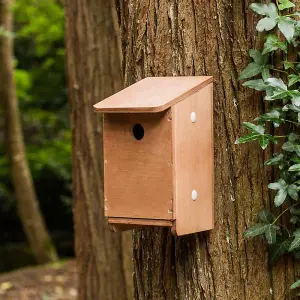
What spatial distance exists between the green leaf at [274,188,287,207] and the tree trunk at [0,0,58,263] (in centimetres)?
763

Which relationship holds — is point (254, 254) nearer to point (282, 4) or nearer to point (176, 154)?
point (176, 154)

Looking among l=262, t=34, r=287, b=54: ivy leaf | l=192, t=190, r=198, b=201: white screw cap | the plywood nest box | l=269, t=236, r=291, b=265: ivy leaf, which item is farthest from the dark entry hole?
l=269, t=236, r=291, b=265: ivy leaf

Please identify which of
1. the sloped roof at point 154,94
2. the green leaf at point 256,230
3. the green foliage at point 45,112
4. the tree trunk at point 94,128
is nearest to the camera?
the sloped roof at point 154,94

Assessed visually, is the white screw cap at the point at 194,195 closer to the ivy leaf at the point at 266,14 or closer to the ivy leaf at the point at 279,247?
the ivy leaf at the point at 279,247

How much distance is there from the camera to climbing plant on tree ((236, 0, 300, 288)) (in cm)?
223

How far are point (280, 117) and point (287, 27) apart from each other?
314 millimetres

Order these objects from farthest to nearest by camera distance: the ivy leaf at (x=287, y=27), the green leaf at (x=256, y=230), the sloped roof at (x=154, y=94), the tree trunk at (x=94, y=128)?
the tree trunk at (x=94, y=128) < the green leaf at (x=256, y=230) < the ivy leaf at (x=287, y=27) < the sloped roof at (x=154, y=94)

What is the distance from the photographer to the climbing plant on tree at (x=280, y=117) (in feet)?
7.32

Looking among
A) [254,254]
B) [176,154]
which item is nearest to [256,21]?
[176,154]

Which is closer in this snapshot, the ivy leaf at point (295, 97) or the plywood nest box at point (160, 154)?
the plywood nest box at point (160, 154)

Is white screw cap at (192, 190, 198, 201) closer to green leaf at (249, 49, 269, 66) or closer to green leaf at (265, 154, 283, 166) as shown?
green leaf at (265, 154, 283, 166)

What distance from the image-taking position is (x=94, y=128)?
15.6 ft

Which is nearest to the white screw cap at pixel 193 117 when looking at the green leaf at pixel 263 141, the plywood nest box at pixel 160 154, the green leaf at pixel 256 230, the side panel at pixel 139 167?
the plywood nest box at pixel 160 154

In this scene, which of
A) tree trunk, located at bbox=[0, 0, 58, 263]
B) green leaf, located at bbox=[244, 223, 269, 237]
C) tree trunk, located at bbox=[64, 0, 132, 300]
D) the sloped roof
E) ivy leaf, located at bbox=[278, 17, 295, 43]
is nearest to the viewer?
the sloped roof
